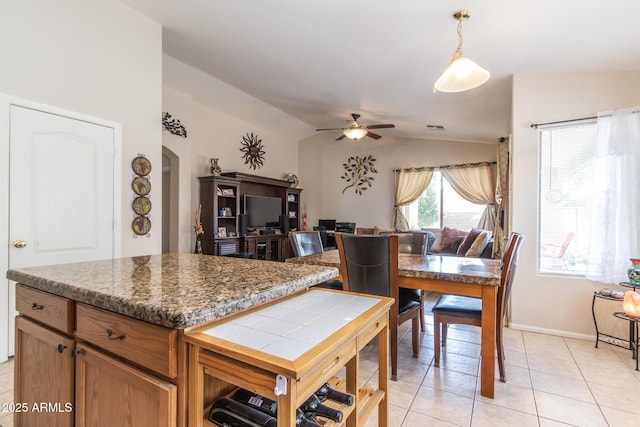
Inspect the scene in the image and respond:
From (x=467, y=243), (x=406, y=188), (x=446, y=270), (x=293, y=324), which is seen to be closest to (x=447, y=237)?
(x=467, y=243)

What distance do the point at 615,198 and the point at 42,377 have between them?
3967 millimetres

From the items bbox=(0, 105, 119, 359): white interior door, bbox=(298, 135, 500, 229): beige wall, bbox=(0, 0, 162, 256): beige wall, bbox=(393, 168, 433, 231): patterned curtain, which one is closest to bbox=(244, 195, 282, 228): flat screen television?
bbox=(298, 135, 500, 229): beige wall

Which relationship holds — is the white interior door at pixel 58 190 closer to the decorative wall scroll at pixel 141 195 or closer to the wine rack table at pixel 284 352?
the decorative wall scroll at pixel 141 195

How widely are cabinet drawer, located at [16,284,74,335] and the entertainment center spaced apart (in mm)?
3829

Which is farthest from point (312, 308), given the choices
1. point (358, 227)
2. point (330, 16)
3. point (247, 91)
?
point (358, 227)

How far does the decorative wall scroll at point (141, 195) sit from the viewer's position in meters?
3.05

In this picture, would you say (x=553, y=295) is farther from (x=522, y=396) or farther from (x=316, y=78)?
(x=316, y=78)

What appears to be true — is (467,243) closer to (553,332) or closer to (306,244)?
(553,332)

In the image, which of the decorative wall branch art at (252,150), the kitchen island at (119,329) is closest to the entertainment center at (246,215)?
the decorative wall branch art at (252,150)

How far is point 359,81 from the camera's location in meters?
3.68

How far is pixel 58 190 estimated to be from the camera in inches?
100

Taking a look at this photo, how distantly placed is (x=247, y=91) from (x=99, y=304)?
15.2 feet

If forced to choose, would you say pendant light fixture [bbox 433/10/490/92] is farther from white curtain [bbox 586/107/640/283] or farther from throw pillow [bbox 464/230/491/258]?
throw pillow [bbox 464/230/491/258]

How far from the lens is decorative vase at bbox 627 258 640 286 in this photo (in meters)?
2.45
